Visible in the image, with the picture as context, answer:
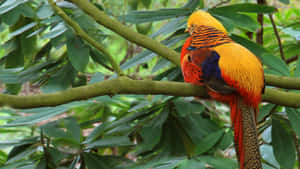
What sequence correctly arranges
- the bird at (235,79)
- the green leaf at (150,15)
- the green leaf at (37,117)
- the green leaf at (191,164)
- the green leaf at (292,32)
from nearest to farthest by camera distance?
the bird at (235,79) → the green leaf at (191,164) → the green leaf at (37,117) → the green leaf at (150,15) → the green leaf at (292,32)

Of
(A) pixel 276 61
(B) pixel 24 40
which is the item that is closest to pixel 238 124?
(A) pixel 276 61

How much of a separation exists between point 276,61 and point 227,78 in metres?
0.42

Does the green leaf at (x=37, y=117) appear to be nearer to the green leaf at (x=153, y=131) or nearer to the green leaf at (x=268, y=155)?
the green leaf at (x=153, y=131)

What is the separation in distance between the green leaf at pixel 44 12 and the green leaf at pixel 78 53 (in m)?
0.16

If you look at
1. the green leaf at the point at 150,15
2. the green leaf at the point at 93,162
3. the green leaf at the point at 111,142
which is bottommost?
the green leaf at the point at 93,162

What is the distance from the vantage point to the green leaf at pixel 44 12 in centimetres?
162

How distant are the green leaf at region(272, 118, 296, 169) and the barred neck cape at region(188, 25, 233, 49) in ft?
1.66

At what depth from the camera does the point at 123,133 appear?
72.7 inches

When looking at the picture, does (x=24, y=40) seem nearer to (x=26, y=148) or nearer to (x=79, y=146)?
(x=26, y=148)

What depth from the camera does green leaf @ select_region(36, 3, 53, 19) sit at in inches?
64.0

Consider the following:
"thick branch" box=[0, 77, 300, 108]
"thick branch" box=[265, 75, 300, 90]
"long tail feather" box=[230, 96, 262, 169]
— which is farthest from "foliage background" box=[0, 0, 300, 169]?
"thick branch" box=[0, 77, 300, 108]

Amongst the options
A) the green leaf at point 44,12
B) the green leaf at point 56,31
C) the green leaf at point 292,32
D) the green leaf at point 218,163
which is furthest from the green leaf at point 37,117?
the green leaf at point 292,32

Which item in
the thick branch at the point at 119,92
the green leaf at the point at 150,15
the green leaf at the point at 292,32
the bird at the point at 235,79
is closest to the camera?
the thick branch at the point at 119,92

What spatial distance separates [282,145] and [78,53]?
1.08 metres
